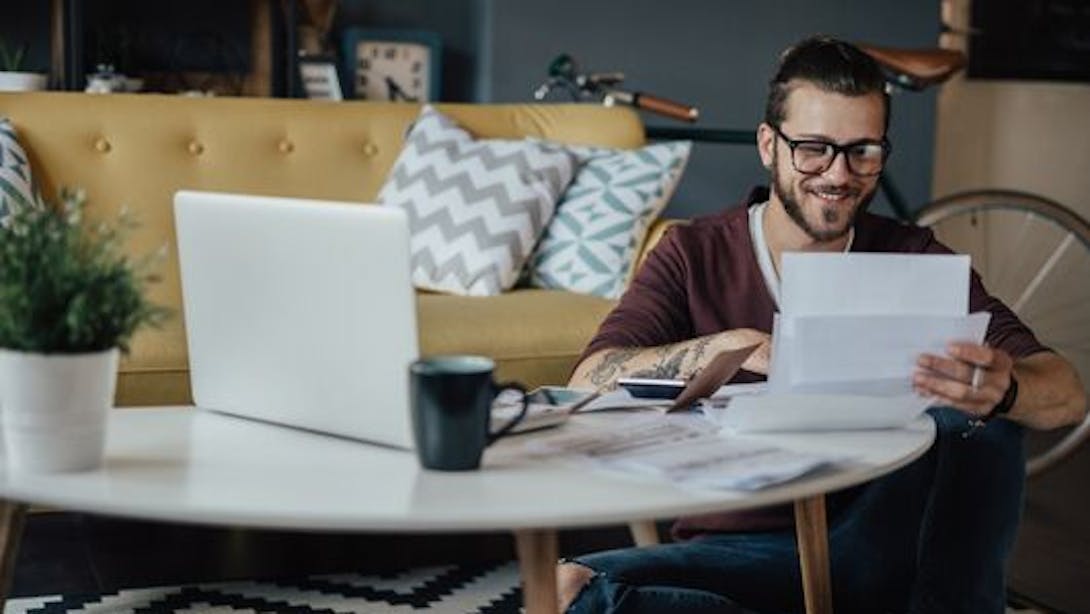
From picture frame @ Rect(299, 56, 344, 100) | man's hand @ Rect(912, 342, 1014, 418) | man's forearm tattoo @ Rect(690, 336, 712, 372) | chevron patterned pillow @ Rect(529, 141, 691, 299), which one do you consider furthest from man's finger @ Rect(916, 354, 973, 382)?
picture frame @ Rect(299, 56, 344, 100)

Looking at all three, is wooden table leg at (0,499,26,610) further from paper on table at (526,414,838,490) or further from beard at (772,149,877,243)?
beard at (772,149,877,243)

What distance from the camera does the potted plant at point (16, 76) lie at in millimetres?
3900

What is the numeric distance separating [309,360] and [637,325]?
2.35ft

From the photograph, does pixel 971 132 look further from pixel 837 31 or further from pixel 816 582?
pixel 816 582

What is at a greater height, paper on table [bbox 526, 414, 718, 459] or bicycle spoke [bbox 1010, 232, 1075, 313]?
paper on table [bbox 526, 414, 718, 459]

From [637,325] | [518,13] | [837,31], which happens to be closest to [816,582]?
[637,325]

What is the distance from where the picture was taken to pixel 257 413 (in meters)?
1.66

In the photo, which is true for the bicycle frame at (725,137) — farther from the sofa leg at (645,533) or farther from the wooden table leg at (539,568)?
the wooden table leg at (539,568)

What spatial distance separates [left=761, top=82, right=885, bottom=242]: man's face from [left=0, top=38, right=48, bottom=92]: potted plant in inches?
85.8

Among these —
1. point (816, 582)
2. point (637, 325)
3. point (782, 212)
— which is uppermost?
point (782, 212)

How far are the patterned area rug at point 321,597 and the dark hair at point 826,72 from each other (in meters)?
1.02

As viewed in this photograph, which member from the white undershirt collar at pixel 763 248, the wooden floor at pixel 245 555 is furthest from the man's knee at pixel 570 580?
the wooden floor at pixel 245 555

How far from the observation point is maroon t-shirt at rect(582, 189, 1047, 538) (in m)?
2.17

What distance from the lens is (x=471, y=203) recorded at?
3.46 metres
